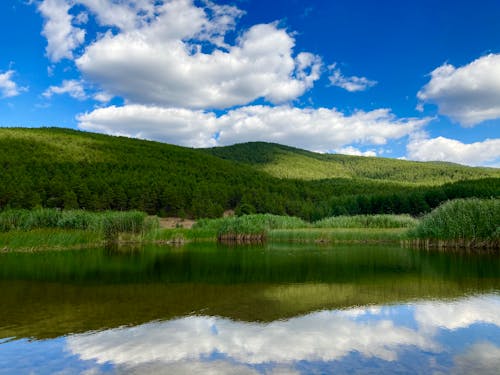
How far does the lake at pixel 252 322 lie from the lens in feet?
27.8

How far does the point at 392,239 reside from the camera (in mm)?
42656

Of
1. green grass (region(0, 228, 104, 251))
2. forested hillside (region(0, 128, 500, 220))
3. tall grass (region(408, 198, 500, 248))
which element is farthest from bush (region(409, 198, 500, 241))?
forested hillside (region(0, 128, 500, 220))

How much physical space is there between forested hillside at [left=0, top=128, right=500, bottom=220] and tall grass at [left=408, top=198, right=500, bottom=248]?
185ft

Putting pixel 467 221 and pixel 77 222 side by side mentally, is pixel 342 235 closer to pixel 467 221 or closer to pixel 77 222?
pixel 467 221

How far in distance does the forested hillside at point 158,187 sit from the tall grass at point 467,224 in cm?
5646

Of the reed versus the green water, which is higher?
the reed

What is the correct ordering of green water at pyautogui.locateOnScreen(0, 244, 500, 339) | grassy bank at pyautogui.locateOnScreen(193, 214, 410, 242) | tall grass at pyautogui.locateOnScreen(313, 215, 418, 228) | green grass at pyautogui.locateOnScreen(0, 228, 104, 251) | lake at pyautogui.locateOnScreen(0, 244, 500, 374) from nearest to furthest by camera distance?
lake at pyautogui.locateOnScreen(0, 244, 500, 374) < green water at pyautogui.locateOnScreen(0, 244, 500, 339) < green grass at pyautogui.locateOnScreen(0, 228, 104, 251) < grassy bank at pyautogui.locateOnScreen(193, 214, 410, 242) < tall grass at pyautogui.locateOnScreen(313, 215, 418, 228)

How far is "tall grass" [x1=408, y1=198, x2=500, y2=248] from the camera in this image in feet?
107

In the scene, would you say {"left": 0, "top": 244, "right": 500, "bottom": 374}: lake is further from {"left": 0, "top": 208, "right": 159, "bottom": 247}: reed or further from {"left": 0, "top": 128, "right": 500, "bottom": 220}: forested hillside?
{"left": 0, "top": 128, "right": 500, "bottom": 220}: forested hillside

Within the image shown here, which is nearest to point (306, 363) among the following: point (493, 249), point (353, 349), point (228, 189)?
point (353, 349)

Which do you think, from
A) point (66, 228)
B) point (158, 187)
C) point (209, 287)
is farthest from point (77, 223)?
point (158, 187)

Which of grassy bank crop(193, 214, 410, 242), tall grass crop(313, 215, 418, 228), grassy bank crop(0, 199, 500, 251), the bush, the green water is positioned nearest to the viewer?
the green water

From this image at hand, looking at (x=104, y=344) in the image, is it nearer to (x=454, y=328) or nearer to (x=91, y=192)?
(x=454, y=328)

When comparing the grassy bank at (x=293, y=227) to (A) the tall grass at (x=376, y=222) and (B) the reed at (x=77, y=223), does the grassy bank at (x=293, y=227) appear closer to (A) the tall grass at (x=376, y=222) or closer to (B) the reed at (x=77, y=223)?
(A) the tall grass at (x=376, y=222)
